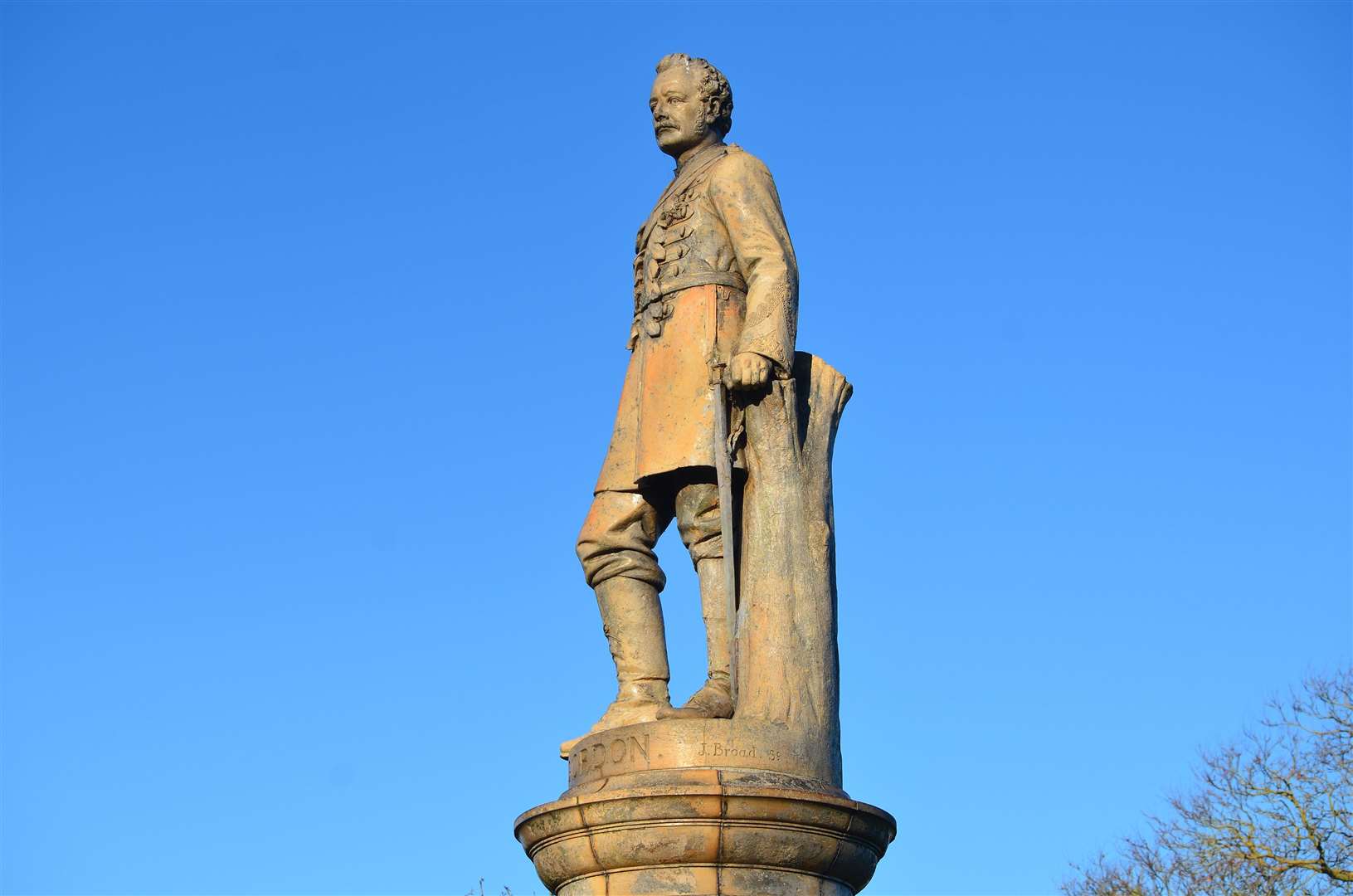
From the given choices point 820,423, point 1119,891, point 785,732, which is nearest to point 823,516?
point 820,423

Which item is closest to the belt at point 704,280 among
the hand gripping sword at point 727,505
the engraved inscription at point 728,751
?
the hand gripping sword at point 727,505

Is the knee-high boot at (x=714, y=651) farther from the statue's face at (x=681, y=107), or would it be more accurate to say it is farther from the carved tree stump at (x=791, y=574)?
the statue's face at (x=681, y=107)

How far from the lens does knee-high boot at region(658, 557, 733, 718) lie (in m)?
9.60

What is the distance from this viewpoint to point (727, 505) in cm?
980

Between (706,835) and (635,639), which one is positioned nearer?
(706,835)

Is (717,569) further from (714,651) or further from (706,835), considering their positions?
(706,835)

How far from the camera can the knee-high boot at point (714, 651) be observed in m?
9.60

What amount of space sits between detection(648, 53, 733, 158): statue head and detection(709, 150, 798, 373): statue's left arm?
287 mm

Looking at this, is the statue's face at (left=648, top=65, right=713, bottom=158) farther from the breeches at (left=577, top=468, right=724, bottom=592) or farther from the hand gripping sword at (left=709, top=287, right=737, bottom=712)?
the breeches at (left=577, top=468, right=724, bottom=592)

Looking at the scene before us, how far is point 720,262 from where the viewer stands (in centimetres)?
1042

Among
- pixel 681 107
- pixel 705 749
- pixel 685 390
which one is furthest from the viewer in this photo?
pixel 681 107

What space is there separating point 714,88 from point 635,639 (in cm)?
293

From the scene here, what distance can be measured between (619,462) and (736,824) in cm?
→ 213

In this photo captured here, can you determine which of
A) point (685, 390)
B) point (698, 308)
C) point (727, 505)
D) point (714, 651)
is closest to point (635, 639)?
point (714, 651)
